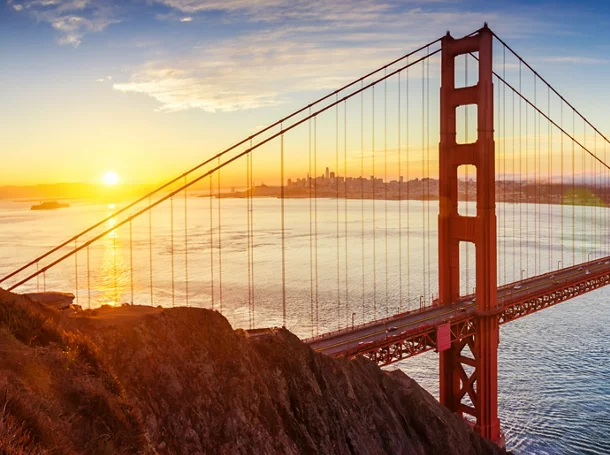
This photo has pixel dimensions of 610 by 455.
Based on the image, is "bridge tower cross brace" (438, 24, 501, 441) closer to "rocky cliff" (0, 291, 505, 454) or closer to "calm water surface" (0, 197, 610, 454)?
"calm water surface" (0, 197, 610, 454)

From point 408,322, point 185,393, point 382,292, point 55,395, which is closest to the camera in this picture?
point 55,395

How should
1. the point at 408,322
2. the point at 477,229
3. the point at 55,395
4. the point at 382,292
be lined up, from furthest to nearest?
the point at 382,292, the point at 477,229, the point at 408,322, the point at 55,395

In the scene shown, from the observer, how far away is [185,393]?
1179 centimetres

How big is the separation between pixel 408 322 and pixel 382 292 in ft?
93.6

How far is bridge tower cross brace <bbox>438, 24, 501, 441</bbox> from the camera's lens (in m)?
25.6

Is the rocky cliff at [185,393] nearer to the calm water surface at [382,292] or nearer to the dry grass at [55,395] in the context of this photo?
the dry grass at [55,395]

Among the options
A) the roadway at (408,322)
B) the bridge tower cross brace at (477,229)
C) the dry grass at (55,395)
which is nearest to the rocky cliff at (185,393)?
the dry grass at (55,395)

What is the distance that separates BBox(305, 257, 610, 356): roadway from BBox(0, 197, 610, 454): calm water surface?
18.6 feet

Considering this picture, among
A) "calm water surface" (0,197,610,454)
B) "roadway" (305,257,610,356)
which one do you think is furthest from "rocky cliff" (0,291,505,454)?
"calm water surface" (0,197,610,454)

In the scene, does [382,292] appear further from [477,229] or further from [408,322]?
[408,322]

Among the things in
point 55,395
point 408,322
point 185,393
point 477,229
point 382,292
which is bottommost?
point 382,292

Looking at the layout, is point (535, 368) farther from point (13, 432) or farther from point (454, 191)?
point (13, 432)

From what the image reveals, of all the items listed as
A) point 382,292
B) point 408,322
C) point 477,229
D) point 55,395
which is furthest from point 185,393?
point 382,292

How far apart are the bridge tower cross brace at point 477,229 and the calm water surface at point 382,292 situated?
3.32m
